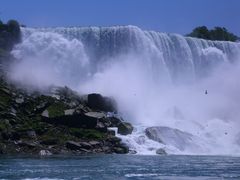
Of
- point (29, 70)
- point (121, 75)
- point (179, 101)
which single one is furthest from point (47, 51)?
point (179, 101)

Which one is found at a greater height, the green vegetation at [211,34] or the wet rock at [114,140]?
the green vegetation at [211,34]

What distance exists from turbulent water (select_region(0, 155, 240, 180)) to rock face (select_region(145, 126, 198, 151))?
1587cm

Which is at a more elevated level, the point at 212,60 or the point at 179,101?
the point at 212,60

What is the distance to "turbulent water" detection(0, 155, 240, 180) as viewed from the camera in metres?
42.2

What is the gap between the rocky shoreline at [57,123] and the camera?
6538cm

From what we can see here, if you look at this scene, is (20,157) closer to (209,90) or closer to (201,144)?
(201,144)

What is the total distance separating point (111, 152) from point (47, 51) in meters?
30.7

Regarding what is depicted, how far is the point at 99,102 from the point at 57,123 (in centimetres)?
807

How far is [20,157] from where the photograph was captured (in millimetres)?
57688

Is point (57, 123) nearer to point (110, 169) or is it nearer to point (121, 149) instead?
point (121, 149)

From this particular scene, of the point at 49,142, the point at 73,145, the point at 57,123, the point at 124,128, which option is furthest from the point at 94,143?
the point at 124,128

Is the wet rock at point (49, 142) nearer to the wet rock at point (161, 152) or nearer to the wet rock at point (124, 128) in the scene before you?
the wet rock at point (124, 128)

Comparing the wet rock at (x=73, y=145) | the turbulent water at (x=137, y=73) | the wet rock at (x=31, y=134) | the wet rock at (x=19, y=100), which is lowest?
the wet rock at (x=73, y=145)

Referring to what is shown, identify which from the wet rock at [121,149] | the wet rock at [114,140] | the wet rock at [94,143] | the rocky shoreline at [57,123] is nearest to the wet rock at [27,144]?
the rocky shoreline at [57,123]
